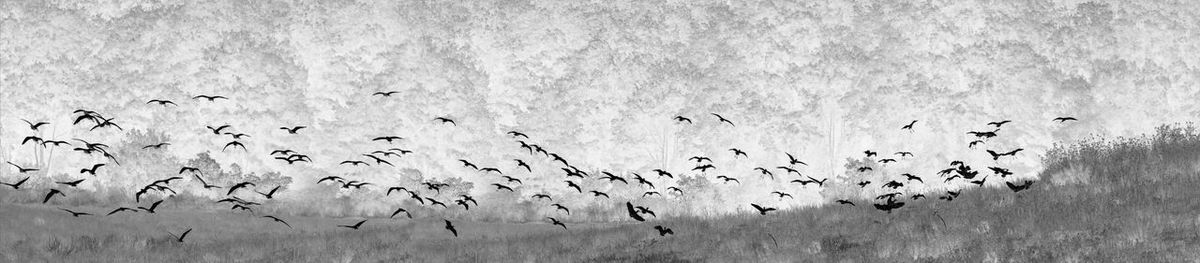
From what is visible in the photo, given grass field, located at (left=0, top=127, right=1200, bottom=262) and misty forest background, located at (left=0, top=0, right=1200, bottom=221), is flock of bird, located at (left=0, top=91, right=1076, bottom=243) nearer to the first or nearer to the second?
grass field, located at (left=0, top=127, right=1200, bottom=262)

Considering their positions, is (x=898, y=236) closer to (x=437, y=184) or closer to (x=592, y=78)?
(x=437, y=184)

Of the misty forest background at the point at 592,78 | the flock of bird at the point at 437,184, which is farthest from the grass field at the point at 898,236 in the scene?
the misty forest background at the point at 592,78

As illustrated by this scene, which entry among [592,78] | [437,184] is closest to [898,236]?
[437,184]

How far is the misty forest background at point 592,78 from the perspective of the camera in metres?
47.9

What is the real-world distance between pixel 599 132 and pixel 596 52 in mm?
4200

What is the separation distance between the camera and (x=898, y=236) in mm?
12609

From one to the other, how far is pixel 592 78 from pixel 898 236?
3850cm

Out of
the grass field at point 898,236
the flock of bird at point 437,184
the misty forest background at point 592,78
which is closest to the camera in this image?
the grass field at point 898,236

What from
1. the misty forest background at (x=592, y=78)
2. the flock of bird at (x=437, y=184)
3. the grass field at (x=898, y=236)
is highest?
the misty forest background at (x=592, y=78)

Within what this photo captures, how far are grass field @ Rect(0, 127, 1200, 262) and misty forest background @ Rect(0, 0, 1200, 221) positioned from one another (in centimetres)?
2605

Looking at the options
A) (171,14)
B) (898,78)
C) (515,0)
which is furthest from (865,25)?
(171,14)

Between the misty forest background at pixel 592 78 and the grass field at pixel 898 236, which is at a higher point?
the misty forest background at pixel 592 78

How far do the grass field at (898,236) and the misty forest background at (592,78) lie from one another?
2605 cm

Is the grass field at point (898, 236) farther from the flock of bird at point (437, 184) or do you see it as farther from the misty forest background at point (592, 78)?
the misty forest background at point (592, 78)
